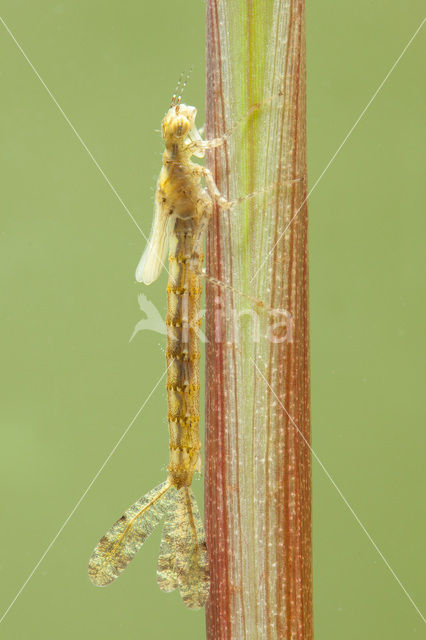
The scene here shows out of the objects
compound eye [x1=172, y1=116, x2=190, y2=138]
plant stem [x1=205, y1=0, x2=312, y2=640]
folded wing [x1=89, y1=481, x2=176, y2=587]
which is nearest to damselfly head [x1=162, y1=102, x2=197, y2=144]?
compound eye [x1=172, y1=116, x2=190, y2=138]

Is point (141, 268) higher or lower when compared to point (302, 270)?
higher

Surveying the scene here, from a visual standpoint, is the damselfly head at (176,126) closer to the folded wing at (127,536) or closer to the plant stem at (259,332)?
the plant stem at (259,332)

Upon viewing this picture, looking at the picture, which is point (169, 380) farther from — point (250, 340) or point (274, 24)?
point (274, 24)

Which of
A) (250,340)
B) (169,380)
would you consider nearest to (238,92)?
(250,340)

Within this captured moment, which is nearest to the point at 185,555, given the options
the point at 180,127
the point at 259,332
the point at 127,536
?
the point at 127,536

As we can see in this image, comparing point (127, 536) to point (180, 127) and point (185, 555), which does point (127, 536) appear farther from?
point (180, 127)

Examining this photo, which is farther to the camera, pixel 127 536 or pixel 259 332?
pixel 127 536

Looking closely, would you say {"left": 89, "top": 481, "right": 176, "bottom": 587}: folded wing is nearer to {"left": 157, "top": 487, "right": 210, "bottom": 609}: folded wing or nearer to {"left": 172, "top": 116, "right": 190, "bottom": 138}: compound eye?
{"left": 157, "top": 487, "right": 210, "bottom": 609}: folded wing
